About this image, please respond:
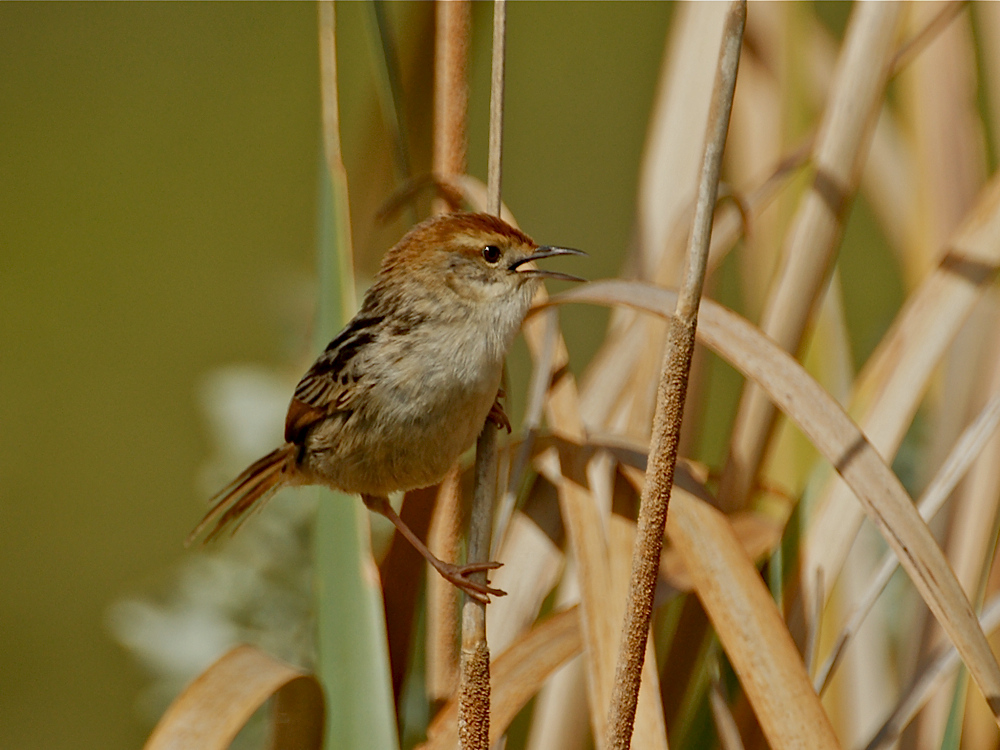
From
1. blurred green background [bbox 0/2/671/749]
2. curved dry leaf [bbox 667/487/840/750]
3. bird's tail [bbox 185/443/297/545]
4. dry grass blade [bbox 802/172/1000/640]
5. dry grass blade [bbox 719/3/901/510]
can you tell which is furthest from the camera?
blurred green background [bbox 0/2/671/749]

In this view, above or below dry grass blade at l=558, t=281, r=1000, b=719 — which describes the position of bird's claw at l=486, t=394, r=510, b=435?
above

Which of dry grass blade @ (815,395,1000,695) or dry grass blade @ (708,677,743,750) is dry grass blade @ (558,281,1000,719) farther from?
dry grass blade @ (708,677,743,750)

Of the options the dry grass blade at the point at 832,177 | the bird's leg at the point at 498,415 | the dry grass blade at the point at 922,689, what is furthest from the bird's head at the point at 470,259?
the dry grass blade at the point at 922,689

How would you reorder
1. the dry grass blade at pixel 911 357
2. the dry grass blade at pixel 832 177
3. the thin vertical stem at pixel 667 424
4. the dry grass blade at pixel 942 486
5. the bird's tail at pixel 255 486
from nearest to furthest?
the thin vertical stem at pixel 667 424 → the dry grass blade at pixel 942 486 → the dry grass blade at pixel 911 357 → the dry grass blade at pixel 832 177 → the bird's tail at pixel 255 486

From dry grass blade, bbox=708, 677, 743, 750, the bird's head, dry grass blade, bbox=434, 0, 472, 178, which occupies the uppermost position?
dry grass blade, bbox=434, 0, 472, 178

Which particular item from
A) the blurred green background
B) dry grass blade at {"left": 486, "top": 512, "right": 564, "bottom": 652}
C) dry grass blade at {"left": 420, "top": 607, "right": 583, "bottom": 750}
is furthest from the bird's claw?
the blurred green background

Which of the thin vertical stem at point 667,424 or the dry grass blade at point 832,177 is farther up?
the dry grass blade at point 832,177

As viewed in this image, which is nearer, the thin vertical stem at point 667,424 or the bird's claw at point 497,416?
the thin vertical stem at point 667,424

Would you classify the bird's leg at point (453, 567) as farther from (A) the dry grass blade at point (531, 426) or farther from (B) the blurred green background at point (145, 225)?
(B) the blurred green background at point (145, 225)
